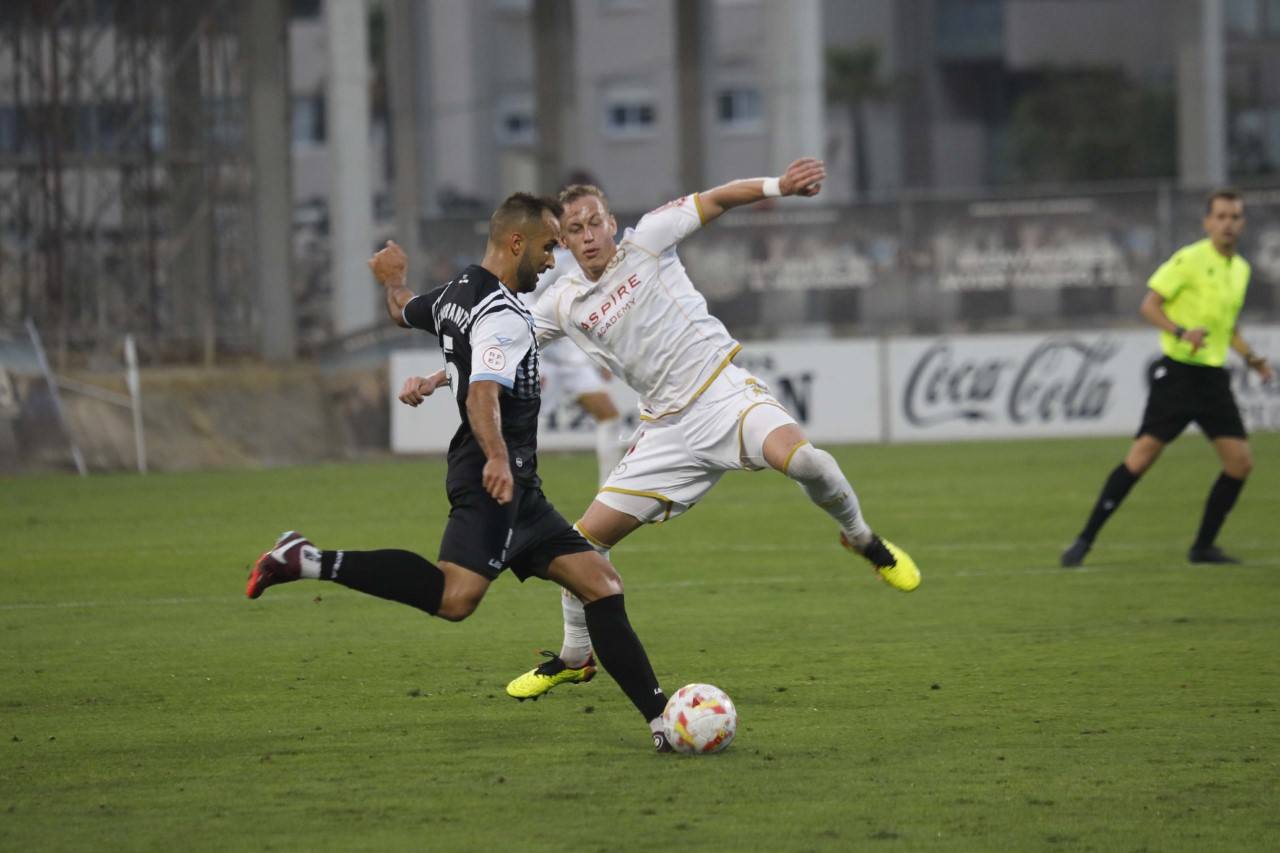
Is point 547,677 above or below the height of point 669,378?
below

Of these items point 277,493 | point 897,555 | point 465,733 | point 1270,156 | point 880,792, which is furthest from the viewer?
point 1270,156

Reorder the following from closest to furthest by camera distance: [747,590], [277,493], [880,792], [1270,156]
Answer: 1. [880,792]
2. [747,590]
3. [277,493]
4. [1270,156]

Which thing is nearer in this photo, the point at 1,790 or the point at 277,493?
the point at 1,790

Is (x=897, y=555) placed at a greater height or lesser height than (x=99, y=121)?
lesser

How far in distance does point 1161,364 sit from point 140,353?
17166 millimetres

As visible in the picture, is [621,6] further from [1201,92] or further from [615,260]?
[615,260]

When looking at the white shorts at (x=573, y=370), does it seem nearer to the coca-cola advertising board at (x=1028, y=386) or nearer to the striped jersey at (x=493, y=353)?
the coca-cola advertising board at (x=1028, y=386)

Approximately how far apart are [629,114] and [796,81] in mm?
33526

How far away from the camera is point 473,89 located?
6066cm

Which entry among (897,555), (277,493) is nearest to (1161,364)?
(897,555)

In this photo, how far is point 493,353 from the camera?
6.43 metres

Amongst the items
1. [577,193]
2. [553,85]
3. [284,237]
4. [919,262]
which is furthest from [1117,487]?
[553,85]

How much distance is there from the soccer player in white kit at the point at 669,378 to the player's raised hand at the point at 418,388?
36.2 inches

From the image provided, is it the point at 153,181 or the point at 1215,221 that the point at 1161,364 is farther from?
the point at 153,181
